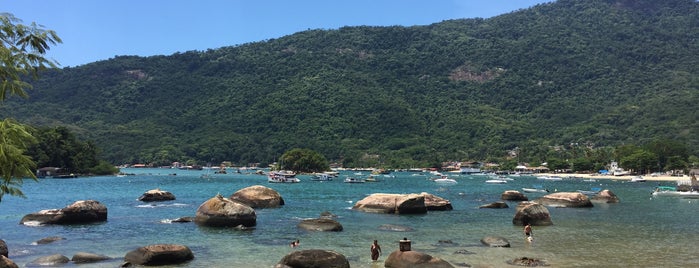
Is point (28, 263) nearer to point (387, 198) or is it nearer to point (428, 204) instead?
point (387, 198)

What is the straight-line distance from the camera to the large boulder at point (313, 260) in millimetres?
23125

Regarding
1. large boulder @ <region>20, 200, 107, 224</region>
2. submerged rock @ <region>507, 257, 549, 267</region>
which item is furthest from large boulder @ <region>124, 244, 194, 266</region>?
large boulder @ <region>20, 200, 107, 224</region>

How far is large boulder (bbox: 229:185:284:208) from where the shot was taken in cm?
5400

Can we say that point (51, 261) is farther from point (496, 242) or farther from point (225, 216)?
point (496, 242)

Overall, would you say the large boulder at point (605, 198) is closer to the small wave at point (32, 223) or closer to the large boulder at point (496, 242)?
the large boulder at point (496, 242)

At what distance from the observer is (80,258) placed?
81.9 feet

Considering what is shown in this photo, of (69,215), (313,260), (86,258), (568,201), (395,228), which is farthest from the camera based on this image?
(568,201)

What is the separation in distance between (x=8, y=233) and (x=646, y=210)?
57560 millimetres

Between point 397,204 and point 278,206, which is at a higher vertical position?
point 397,204

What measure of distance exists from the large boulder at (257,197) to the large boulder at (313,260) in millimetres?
30888

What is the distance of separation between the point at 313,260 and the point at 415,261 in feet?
14.3

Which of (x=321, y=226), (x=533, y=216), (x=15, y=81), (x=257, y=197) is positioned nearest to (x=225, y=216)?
(x=321, y=226)

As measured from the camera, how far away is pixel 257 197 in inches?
2172

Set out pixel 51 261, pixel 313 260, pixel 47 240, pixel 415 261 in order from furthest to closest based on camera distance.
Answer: pixel 47 240, pixel 51 261, pixel 313 260, pixel 415 261
